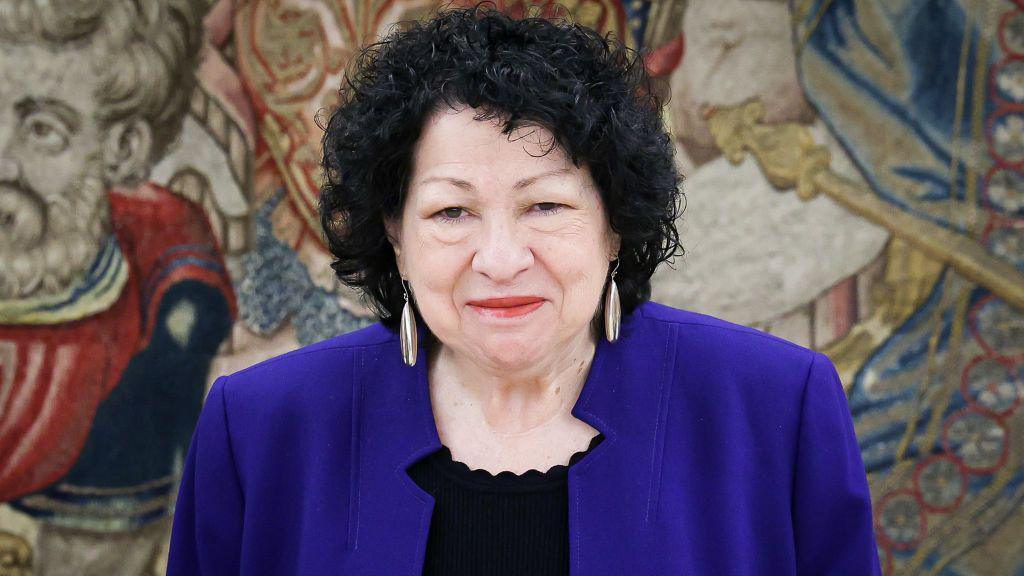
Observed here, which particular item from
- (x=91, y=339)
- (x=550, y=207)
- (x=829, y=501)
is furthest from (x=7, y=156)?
(x=829, y=501)

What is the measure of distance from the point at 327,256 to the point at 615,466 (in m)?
1.84

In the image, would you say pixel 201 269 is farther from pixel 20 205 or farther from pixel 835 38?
pixel 835 38

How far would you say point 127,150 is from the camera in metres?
3.24

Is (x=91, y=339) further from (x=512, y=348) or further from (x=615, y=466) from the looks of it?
(x=615, y=466)

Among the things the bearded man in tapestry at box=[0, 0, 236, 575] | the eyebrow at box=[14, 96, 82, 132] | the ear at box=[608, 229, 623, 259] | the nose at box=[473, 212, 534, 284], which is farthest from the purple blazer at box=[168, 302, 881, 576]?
the eyebrow at box=[14, 96, 82, 132]

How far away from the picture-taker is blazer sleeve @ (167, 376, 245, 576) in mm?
1968

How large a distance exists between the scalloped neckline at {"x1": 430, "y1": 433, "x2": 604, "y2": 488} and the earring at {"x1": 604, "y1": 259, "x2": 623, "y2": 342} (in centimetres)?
20

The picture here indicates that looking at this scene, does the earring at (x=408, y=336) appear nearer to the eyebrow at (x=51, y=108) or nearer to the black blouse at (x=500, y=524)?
the black blouse at (x=500, y=524)

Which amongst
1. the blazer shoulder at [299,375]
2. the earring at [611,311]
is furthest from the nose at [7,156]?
the earring at [611,311]

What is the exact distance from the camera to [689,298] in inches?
133

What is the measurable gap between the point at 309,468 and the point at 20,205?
1.87 metres

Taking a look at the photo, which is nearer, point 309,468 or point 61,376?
point 309,468

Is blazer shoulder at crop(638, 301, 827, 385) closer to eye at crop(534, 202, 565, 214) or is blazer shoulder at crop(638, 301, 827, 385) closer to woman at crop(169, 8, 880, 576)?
woman at crop(169, 8, 880, 576)

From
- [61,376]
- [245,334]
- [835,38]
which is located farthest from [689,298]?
[61,376]
